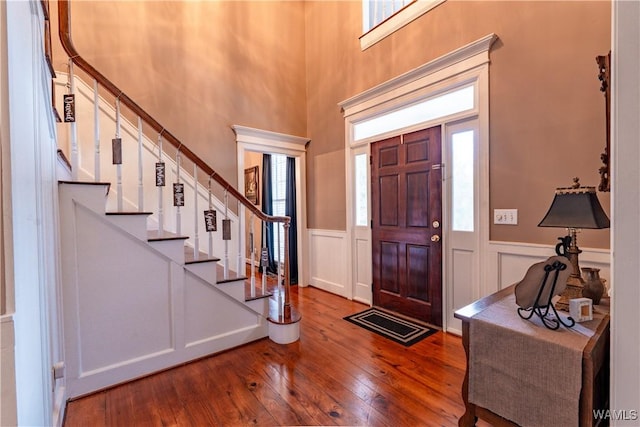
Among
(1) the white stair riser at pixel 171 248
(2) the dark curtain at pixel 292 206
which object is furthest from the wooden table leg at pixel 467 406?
(2) the dark curtain at pixel 292 206

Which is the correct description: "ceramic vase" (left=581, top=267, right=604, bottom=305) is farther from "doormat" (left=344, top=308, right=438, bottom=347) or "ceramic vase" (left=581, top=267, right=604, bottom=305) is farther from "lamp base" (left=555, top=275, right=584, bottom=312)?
"doormat" (left=344, top=308, right=438, bottom=347)

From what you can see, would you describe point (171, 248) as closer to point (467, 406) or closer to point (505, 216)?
point (467, 406)

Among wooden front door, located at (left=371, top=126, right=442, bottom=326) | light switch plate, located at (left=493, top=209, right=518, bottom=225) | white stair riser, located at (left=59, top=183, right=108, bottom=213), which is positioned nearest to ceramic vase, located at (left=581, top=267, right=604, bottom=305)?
light switch plate, located at (left=493, top=209, right=518, bottom=225)

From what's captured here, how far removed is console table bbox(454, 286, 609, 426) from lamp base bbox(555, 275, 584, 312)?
0.10 metres

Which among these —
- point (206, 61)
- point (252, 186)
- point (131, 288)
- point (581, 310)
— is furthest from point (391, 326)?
point (252, 186)

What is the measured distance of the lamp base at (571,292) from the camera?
4.58ft

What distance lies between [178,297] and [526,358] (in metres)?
2.19

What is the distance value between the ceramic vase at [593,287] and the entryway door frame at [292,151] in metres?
3.35

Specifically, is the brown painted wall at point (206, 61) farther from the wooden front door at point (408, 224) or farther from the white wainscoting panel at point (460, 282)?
the white wainscoting panel at point (460, 282)

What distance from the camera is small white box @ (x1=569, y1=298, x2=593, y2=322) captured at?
1.23 m

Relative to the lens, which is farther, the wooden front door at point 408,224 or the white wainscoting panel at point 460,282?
the wooden front door at point 408,224

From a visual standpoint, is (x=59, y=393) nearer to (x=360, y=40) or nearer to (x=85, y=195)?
(x=85, y=195)

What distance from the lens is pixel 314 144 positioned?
14.1ft

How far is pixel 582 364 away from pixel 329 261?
3.19 metres
